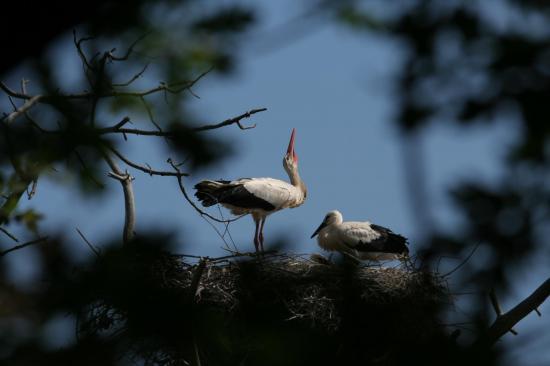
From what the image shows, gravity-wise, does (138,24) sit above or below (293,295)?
below

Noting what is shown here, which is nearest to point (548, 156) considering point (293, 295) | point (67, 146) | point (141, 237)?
point (141, 237)

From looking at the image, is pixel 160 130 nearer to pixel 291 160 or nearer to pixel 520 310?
pixel 520 310

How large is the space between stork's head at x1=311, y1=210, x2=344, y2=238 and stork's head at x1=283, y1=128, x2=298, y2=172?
1.40 metres

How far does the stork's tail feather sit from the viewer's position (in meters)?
8.93

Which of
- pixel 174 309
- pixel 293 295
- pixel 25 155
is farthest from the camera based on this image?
pixel 293 295

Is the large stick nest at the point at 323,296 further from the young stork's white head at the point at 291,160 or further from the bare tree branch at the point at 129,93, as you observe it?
the young stork's white head at the point at 291,160

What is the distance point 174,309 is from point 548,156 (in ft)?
3.55

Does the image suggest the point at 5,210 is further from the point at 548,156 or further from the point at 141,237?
the point at 548,156

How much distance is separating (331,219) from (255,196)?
3.05ft

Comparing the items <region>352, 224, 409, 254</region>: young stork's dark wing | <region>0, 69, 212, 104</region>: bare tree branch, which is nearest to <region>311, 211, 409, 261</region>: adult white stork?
<region>352, 224, 409, 254</region>: young stork's dark wing

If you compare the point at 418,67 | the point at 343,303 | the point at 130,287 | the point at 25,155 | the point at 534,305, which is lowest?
the point at 130,287

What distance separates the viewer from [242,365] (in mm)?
5102

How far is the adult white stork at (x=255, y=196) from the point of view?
8.97m

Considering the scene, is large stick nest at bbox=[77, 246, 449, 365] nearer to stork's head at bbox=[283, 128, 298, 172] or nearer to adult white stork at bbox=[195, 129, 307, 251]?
adult white stork at bbox=[195, 129, 307, 251]
